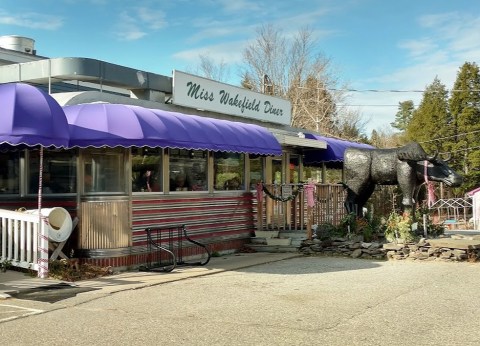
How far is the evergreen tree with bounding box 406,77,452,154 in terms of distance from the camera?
3703 centimetres

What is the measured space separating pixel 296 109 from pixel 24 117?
35.8 m

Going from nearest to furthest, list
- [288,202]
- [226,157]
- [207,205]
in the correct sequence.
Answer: [207,205] < [226,157] < [288,202]

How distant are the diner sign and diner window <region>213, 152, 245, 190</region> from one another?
123cm

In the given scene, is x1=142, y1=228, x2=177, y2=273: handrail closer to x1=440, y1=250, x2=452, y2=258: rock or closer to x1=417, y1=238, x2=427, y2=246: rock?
x1=417, y1=238, x2=427, y2=246: rock

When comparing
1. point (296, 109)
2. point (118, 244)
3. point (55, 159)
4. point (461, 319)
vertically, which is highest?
point (296, 109)

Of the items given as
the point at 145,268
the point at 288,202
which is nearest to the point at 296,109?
the point at 288,202

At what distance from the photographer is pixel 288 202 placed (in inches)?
569

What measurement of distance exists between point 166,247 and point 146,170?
1637mm

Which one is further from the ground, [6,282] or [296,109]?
[296,109]

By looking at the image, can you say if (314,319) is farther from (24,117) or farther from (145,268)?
(24,117)

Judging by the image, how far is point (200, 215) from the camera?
12.3 metres

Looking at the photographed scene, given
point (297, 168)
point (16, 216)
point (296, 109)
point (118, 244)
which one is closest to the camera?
point (16, 216)

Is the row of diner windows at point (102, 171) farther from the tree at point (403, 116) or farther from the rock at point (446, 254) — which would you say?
the tree at point (403, 116)

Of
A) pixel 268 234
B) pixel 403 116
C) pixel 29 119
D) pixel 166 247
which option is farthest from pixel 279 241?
pixel 403 116
